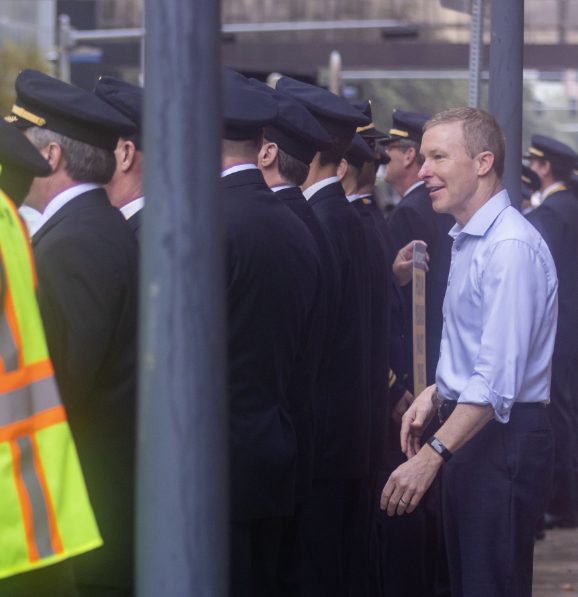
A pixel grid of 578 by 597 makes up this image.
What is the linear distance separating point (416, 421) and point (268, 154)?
1.14m

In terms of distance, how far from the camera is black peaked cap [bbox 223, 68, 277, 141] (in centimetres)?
480

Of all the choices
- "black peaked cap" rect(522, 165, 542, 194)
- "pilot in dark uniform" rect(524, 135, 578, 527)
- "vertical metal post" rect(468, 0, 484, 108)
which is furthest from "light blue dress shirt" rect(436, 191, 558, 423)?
"black peaked cap" rect(522, 165, 542, 194)

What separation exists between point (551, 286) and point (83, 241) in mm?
1337

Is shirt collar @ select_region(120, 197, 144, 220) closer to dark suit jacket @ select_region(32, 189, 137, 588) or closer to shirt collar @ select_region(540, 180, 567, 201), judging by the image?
dark suit jacket @ select_region(32, 189, 137, 588)

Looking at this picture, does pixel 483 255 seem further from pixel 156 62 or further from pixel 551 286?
pixel 156 62

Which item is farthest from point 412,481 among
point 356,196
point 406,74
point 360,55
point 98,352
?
point 360,55

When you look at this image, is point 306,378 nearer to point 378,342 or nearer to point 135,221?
point 135,221

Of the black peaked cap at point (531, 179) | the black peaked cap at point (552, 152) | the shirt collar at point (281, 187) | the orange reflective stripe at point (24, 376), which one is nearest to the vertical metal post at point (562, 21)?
the black peaked cap at point (531, 179)

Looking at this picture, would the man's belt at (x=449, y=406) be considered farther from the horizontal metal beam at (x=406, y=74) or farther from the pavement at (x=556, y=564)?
the horizontal metal beam at (x=406, y=74)

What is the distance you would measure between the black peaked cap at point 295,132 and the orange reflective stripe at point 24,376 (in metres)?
2.26

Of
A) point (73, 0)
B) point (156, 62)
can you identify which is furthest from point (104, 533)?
point (73, 0)

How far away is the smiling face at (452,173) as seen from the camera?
4742 mm

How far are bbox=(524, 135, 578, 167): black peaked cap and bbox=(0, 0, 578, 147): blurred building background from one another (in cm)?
728

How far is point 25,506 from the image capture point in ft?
10.3
